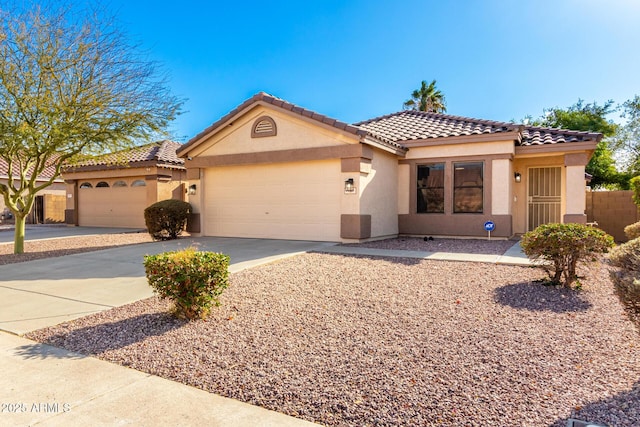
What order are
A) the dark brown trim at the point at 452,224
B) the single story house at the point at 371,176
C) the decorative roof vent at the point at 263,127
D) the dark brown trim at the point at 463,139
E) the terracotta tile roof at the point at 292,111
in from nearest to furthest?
the terracotta tile roof at the point at 292,111 < the single story house at the point at 371,176 < the dark brown trim at the point at 463,139 < the dark brown trim at the point at 452,224 < the decorative roof vent at the point at 263,127

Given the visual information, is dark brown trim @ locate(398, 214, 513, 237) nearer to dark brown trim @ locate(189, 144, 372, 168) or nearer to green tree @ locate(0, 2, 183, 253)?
dark brown trim @ locate(189, 144, 372, 168)

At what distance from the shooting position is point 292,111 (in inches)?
519

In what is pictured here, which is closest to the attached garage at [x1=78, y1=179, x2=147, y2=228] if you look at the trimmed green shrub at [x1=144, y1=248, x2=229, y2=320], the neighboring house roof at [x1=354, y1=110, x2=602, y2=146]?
the neighboring house roof at [x1=354, y1=110, x2=602, y2=146]

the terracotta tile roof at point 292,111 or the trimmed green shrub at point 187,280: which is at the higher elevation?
the terracotta tile roof at point 292,111

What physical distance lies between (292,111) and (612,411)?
454 inches

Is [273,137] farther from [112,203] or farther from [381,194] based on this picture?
[112,203]

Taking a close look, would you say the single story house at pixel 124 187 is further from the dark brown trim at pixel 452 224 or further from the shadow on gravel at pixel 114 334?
the shadow on gravel at pixel 114 334

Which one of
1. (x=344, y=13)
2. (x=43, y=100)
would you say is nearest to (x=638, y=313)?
(x=43, y=100)

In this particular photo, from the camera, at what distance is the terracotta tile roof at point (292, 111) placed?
12.1m

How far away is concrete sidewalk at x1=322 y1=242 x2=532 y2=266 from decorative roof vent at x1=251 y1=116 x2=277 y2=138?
4.73 meters

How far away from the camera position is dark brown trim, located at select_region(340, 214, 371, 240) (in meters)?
12.4

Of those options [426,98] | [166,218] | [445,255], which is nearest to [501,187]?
[445,255]

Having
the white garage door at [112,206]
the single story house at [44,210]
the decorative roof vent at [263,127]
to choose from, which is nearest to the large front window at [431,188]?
the decorative roof vent at [263,127]

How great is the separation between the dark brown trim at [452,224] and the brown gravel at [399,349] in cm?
619
